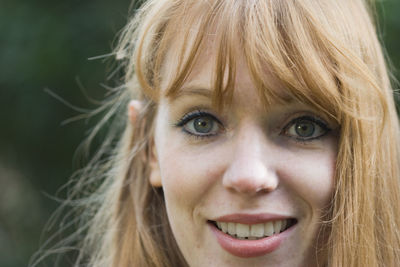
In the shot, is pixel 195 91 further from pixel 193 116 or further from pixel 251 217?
pixel 251 217

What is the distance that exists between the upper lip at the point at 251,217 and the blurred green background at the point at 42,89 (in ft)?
5.89

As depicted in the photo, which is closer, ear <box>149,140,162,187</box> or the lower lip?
the lower lip

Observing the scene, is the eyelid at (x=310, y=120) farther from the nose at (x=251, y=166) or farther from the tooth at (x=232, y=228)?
the tooth at (x=232, y=228)

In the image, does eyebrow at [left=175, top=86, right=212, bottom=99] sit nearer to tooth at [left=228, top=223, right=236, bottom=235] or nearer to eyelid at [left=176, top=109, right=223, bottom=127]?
eyelid at [left=176, top=109, right=223, bottom=127]

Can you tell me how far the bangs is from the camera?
1642 mm

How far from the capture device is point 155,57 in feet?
6.23

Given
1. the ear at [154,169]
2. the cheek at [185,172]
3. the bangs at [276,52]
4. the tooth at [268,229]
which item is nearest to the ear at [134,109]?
the ear at [154,169]

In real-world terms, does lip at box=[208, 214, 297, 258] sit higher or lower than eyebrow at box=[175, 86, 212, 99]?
lower

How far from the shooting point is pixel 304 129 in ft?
5.72

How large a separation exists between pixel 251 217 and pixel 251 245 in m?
0.09

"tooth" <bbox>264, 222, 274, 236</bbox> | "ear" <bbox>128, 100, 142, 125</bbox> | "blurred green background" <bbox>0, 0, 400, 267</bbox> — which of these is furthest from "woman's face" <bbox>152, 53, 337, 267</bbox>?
"blurred green background" <bbox>0, 0, 400, 267</bbox>

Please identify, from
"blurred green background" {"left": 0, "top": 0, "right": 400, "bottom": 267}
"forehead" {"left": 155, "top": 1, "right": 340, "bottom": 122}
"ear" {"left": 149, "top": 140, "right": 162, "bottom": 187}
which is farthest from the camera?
"blurred green background" {"left": 0, "top": 0, "right": 400, "bottom": 267}

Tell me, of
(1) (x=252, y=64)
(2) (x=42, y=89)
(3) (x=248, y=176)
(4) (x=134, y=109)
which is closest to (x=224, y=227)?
(3) (x=248, y=176)

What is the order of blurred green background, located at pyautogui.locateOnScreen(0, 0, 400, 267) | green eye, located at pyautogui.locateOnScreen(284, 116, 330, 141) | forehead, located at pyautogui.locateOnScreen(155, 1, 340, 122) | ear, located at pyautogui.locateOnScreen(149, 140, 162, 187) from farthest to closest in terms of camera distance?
blurred green background, located at pyautogui.locateOnScreen(0, 0, 400, 267), ear, located at pyautogui.locateOnScreen(149, 140, 162, 187), green eye, located at pyautogui.locateOnScreen(284, 116, 330, 141), forehead, located at pyautogui.locateOnScreen(155, 1, 340, 122)
